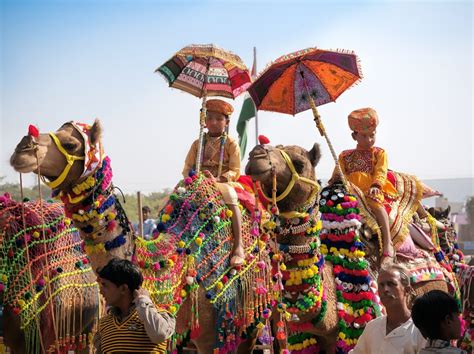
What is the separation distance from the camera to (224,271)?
21.6 feet

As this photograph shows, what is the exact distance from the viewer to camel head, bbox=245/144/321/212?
5898 mm

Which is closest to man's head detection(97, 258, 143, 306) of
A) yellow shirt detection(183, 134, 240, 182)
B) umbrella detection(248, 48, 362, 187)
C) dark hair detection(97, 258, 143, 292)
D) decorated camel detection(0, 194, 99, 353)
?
dark hair detection(97, 258, 143, 292)

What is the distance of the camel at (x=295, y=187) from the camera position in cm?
593

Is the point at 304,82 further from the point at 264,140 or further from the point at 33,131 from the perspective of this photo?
the point at 33,131

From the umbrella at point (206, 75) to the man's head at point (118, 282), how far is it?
3746 mm

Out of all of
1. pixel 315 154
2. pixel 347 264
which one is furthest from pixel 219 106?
pixel 347 264

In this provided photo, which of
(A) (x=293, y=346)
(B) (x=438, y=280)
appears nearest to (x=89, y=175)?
(A) (x=293, y=346)

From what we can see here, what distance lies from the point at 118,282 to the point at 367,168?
3.76 metres

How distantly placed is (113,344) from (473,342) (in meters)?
4.43

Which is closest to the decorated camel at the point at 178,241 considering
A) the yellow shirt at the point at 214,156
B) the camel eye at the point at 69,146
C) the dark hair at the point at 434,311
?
the camel eye at the point at 69,146

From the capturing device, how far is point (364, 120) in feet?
24.6

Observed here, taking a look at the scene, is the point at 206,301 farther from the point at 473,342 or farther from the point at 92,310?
the point at 473,342

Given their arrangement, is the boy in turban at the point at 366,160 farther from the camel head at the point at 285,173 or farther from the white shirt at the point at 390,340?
the white shirt at the point at 390,340

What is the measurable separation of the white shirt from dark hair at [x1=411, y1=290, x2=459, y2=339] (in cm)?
33
